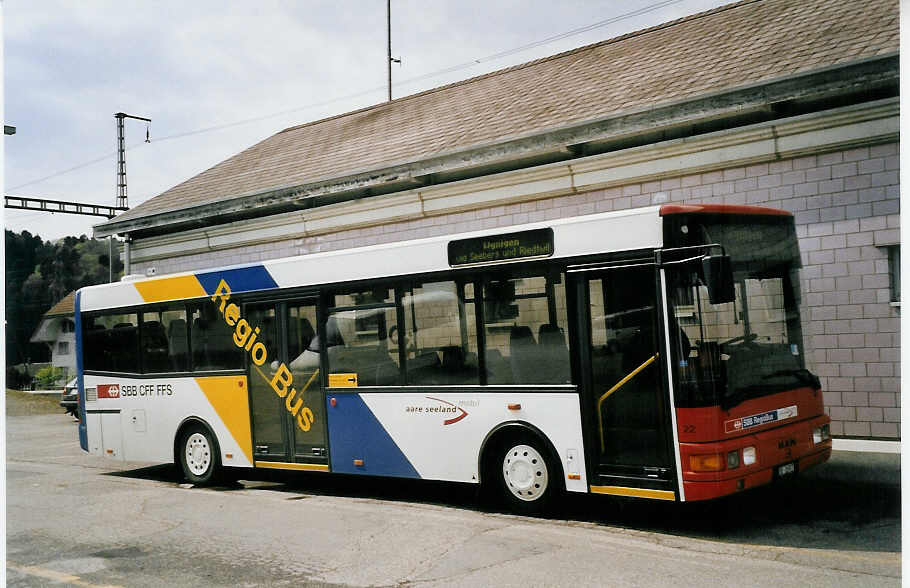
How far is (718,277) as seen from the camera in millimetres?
6793

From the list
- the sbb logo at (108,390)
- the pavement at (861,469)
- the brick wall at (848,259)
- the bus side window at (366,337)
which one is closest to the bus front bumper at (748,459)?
the pavement at (861,469)

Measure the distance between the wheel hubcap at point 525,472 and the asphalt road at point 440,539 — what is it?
0.27 metres

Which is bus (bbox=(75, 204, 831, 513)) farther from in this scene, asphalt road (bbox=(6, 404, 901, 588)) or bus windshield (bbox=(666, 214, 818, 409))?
asphalt road (bbox=(6, 404, 901, 588))

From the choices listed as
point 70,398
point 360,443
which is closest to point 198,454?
point 360,443

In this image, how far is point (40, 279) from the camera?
63.4 ft

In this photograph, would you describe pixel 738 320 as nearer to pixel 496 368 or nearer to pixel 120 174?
pixel 496 368

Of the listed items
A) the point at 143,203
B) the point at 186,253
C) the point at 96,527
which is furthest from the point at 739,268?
the point at 143,203

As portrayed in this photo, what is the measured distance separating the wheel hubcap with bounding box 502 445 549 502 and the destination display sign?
72.9 inches

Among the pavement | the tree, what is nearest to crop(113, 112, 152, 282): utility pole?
the tree

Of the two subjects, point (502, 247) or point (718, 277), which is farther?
point (502, 247)

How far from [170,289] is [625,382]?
22.1ft

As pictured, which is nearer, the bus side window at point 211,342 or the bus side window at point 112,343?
the bus side window at point 211,342

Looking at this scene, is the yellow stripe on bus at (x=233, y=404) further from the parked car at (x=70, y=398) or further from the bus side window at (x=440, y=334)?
the parked car at (x=70, y=398)

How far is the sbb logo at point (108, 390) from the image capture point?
12203 millimetres
